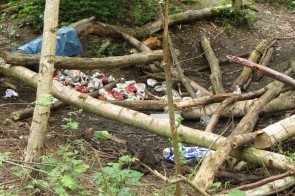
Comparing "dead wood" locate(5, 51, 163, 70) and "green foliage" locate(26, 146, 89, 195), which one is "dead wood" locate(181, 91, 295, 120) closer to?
"dead wood" locate(5, 51, 163, 70)

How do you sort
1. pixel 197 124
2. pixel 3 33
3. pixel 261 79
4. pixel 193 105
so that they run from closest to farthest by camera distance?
pixel 193 105, pixel 197 124, pixel 261 79, pixel 3 33

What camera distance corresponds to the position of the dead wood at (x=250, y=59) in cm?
808

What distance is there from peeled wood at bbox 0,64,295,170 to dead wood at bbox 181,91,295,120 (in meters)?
1.40

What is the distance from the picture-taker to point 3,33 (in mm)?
9172

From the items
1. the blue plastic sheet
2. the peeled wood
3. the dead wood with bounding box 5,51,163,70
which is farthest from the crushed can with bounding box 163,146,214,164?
the blue plastic sheet

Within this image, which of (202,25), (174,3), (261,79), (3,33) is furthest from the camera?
(174,3)

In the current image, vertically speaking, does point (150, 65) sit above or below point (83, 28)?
below

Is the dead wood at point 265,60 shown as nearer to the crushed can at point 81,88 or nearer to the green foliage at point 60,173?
the crushed can at point 81,88

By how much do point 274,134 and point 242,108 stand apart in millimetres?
1746

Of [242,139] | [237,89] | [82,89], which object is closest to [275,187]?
[242,139]

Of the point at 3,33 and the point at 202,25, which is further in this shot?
the point at 202,25

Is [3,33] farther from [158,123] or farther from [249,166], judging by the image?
[249,166]

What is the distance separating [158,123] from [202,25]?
17.9 ft

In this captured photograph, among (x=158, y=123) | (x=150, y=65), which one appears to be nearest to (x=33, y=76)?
(x=158, y=123)
